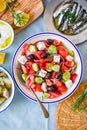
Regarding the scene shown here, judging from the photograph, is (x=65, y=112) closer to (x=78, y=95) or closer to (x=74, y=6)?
(x=78, y=95)

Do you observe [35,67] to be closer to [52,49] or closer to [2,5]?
[52,49]

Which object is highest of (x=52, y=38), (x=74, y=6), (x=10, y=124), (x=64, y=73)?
(x=74, y=6)

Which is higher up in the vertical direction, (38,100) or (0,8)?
(0,8)

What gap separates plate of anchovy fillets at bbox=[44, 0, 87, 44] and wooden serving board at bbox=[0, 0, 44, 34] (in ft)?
0.10

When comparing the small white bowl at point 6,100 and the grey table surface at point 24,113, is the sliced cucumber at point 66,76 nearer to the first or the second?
the grey table surface at point 24,113

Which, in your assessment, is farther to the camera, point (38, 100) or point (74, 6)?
point (74, 6)

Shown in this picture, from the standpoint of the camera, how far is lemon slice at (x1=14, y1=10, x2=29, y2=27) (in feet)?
4.97

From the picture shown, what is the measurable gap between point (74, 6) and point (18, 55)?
0.93 feet

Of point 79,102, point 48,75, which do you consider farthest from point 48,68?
point 79,102

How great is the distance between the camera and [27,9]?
1.58m

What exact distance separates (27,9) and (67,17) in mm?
154

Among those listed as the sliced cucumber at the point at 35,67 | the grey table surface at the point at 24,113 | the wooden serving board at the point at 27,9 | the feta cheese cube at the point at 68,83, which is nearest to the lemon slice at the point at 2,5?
the wooden serving board at the point at 27,9

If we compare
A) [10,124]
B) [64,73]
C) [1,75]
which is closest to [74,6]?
[64,73]

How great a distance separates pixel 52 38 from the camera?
59.7 inches
